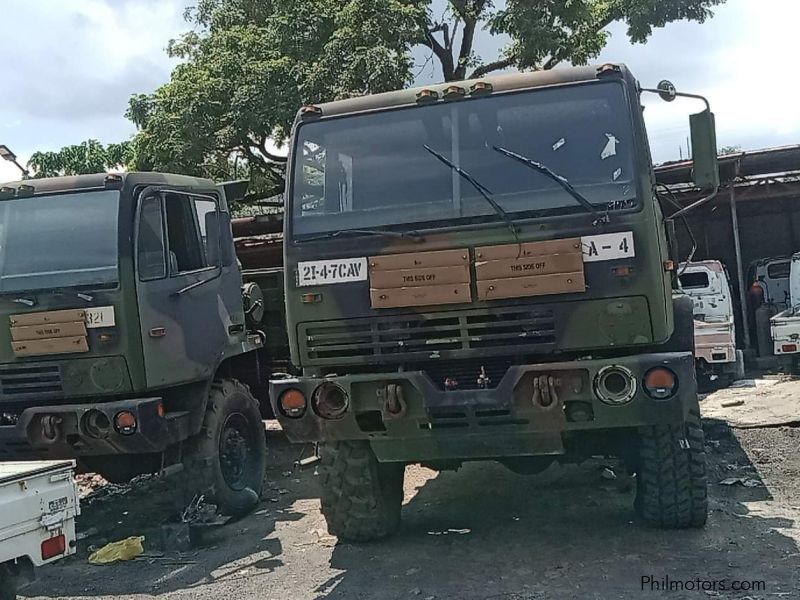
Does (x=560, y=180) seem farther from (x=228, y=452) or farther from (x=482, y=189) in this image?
(x=228, y=452)

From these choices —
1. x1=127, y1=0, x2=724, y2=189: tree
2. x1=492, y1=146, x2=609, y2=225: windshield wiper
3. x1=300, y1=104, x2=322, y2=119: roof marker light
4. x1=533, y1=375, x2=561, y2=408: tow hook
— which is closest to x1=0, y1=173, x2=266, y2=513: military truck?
x1=300, y1=104, x2=322, y2=119: roof marker light

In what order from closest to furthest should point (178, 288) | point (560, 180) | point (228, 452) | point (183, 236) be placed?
1. point (560, 180)
2. point (178, 288)
3. point (183, 236)
4. point (228, 452)

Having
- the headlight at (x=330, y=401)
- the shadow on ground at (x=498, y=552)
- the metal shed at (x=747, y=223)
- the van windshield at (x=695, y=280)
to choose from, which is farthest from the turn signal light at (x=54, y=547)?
the metal shed at (x=747, y=223)

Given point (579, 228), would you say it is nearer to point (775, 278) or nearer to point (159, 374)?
point (159, 374)

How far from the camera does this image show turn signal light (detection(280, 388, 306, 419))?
4.95 metres

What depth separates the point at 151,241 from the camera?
6297 millimetres

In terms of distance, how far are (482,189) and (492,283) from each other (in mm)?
547

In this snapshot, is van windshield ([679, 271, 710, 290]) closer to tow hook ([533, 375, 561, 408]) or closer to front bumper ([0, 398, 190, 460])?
tow hook ([533, 375, 561, 408])

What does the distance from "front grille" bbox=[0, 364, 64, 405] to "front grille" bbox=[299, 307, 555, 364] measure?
217cm

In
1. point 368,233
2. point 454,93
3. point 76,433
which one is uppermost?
point 454,93

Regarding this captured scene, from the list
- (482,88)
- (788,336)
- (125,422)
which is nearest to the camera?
(482,88)

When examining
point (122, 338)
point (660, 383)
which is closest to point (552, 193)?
point (660, 383)

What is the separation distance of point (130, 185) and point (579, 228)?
3.24 m

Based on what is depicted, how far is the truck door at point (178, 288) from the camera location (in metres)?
6.18
